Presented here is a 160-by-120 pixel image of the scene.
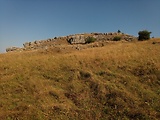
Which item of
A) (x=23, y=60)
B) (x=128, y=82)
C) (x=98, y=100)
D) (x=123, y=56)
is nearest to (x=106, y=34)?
(x=123, y=56)

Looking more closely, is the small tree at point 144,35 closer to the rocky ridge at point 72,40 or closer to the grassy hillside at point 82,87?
the rocky ridge at point 72,40

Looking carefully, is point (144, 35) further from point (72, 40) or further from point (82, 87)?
point (82, 87)

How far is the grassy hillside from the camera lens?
651 inches

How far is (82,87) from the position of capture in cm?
2067

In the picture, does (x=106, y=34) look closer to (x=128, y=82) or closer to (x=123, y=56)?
(x=123, y=56)

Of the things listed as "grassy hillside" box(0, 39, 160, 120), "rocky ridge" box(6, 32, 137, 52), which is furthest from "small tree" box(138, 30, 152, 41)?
"grassy hillside" box(0, 39, 160, 120)

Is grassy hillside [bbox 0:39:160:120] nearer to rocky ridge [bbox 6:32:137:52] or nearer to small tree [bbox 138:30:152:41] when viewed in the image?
small tree [bbox 138:30:152:41]

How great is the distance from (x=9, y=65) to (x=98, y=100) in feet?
46.9

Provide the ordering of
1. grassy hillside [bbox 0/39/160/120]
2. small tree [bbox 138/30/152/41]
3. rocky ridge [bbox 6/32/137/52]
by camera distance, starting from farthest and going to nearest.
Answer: rocky ridge [bbox 6/32/137/52]
small tree [bbox 138/30/152/41]
grassy hillside [bbox 0/39/160/120]

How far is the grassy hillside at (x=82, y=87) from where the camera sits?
16.5m

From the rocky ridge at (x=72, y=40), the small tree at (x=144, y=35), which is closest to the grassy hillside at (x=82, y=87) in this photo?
the small tree at (x=144, y=35)

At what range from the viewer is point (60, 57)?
28906 mm

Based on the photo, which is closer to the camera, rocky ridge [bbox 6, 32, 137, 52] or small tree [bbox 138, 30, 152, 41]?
small tree [bbox 138, 30, 152, 41]

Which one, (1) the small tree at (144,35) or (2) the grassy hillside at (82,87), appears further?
(1) the small tree at (144,35)
